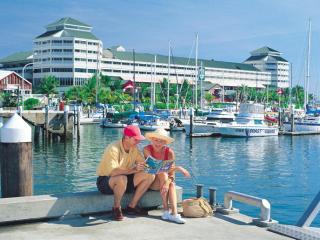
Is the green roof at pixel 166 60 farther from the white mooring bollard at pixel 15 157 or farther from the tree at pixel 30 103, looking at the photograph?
the white mooring bollard at pixel 15 157

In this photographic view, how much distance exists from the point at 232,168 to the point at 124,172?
914 inches

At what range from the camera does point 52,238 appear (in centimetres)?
746

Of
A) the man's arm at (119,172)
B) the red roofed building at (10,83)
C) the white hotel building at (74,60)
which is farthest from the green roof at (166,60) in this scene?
the man's arm at (119,172)

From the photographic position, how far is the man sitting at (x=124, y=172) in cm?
845

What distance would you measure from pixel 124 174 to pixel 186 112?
236 feet

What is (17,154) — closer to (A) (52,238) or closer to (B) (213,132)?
(A) (52,238)

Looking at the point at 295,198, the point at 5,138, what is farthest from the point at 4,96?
the point at 5,138

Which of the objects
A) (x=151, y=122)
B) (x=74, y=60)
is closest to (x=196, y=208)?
(x=151, y=122)

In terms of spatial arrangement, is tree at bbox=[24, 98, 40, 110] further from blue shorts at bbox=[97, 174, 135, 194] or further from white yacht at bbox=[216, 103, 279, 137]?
blue shorts at bbox=[97, 174, 135, 194]

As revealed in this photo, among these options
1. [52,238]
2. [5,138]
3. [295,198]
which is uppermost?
[5,138]

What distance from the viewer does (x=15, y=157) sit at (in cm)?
888

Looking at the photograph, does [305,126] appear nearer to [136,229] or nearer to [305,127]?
[305,127]

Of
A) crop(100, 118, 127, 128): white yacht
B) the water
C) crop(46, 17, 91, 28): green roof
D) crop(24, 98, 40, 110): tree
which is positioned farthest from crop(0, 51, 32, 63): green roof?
the water

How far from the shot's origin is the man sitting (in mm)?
8445
